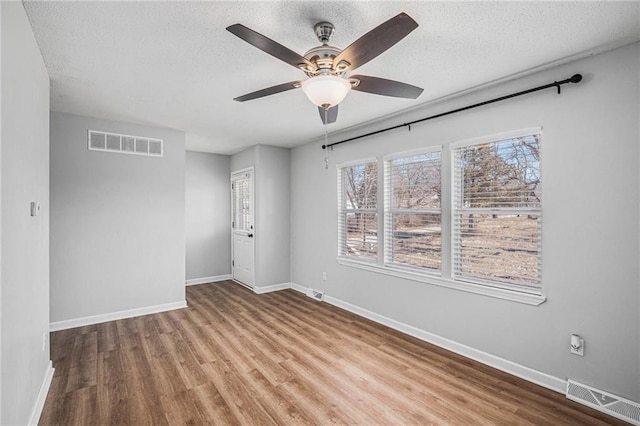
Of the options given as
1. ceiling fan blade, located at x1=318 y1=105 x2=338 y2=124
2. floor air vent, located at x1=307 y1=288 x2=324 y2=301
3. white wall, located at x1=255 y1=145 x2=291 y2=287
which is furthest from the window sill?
ceiling fan blade, located at x1=318 y1=105 x2=338 y2=124

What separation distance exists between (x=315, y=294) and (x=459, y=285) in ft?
8.13

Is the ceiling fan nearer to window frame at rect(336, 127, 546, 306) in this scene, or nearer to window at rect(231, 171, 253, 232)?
window frame at rect(336, 127, 546, 306)

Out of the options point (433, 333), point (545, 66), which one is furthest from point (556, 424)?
point (545, 66)

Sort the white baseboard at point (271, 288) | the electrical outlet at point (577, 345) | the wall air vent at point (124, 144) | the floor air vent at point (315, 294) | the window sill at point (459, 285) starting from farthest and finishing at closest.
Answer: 1. the white baseboard at point (271, 288)
2. the floor air vent at point (315, 294)
3. the wall air vent at point (124, 144)
4. the window sill at point (459, 285)
5. the electrical outlet at point (577, 345)

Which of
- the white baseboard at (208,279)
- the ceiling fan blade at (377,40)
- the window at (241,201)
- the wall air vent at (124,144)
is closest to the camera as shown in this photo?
the ceiling fan blade at (377,40)

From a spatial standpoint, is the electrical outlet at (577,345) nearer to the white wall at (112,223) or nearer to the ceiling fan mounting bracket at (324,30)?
the ceiling fan mounting bracket at (324,30)

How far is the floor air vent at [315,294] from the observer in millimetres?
4977

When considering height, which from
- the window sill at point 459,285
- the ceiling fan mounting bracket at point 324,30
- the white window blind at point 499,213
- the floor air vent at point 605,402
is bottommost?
the floor air vent at point 605,402

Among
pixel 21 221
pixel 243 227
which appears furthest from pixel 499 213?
pixel 243 227

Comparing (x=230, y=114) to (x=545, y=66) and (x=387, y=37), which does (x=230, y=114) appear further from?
(x=545, y=66)

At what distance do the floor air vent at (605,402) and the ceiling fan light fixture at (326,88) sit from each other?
2719mm

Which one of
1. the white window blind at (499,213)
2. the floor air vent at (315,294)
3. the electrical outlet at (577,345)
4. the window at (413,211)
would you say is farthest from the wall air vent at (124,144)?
the electrical outlet at (577,345)

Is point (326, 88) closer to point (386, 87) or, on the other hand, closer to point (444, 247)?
point (386, 87)

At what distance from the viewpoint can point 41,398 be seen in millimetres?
2303
